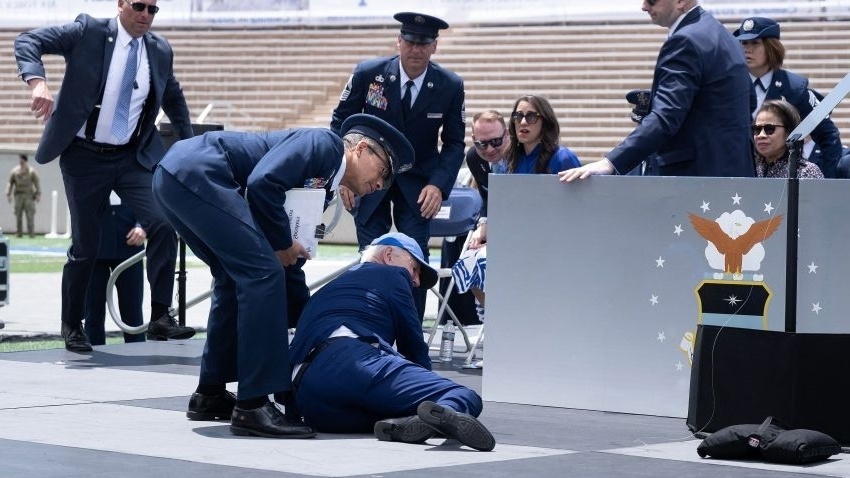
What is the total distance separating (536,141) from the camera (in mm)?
8672

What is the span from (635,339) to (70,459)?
255cm

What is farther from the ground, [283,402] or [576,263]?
[576,263]

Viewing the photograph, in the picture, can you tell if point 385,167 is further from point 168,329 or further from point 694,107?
point 168,329

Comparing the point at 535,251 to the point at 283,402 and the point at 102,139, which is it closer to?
the point at 283,402

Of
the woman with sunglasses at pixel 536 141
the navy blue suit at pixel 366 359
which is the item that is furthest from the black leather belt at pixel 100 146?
Answer: the navy blue suit at pixel 366 359

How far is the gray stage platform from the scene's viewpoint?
197 inches

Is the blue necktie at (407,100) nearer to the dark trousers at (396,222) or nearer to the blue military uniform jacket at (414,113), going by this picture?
the blue military uniform jacket at (414,113)

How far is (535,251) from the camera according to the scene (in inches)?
272

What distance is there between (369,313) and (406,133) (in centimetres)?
280

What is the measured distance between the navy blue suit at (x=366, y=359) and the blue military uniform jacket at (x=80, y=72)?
296 cm

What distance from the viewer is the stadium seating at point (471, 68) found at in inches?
1095

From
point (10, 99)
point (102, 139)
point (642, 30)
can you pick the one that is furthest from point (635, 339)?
point (10, 99)

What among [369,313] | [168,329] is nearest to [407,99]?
[168,329]

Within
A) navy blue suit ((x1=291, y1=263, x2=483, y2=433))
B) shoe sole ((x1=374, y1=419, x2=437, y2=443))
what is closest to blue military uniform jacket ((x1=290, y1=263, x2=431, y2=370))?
navy blue suit ((x1=291, y1=263, x2=483, y2=433))
